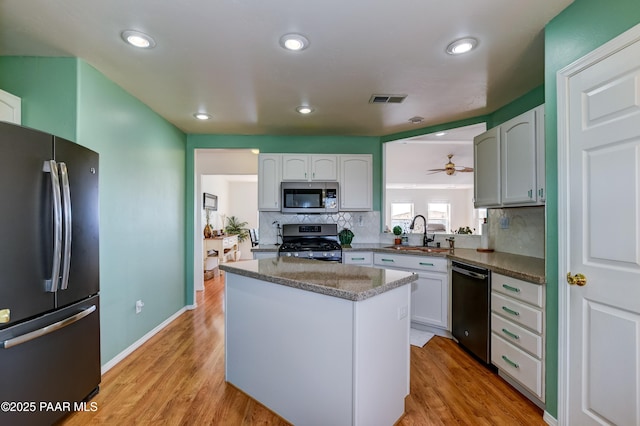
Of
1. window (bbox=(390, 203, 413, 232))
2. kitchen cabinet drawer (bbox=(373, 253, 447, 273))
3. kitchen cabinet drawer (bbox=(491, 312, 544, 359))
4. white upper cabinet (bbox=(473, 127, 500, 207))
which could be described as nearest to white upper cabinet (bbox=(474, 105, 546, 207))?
white upper cabinet (bbox=(473, 127, 500, 207))

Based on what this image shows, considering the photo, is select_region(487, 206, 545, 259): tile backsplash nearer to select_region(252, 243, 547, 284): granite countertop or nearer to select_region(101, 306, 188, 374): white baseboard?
select_region(252, 243, 547, 284): granite countertop

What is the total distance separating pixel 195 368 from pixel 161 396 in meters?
0.40

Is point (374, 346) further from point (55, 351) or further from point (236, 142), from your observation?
point (236, 142)

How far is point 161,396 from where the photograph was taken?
2150mm

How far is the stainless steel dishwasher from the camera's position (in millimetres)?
2521

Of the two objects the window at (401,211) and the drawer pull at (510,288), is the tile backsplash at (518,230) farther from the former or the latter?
the window at (401,211)

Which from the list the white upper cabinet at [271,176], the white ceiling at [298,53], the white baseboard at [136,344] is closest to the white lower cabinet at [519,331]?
the white ceiling at [298,53]

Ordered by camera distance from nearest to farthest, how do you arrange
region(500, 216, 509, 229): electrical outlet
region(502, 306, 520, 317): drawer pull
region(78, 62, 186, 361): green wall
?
1. region(502, 306, 520, 317): drawer pull
2. region(78, 62, 186, 361): green wall
3. region(500, 216, 509, 229): electrical outlet

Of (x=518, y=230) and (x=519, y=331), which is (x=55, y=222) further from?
(x=518, y=230)

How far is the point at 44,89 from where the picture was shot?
220cm

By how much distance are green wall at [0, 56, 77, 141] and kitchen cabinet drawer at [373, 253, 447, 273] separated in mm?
3133

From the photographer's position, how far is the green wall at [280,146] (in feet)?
13.7

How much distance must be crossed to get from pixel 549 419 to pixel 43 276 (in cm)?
303

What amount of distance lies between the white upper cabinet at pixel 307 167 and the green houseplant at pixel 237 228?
5.38 metres
